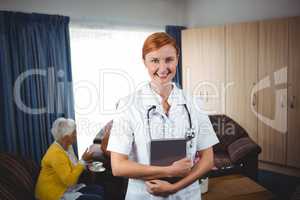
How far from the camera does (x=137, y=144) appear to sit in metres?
1.17

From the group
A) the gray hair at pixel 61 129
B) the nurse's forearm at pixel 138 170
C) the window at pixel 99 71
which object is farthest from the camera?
the window at pixel 99 71

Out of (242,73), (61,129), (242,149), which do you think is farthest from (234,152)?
(61,129)

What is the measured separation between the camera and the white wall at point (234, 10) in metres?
3.46

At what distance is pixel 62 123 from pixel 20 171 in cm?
47

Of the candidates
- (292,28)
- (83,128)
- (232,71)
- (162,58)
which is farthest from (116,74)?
(162,58)

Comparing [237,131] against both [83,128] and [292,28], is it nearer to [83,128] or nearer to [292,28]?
[292,28]

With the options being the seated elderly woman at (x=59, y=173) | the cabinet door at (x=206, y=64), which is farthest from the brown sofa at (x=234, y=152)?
the seated elderly woman at (x=59, y=173)

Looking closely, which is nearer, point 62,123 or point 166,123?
point 166,123

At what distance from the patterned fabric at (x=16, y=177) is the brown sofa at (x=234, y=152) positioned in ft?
5.53

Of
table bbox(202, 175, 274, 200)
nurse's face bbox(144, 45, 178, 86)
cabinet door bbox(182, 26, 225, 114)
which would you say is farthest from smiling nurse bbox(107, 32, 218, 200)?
cabinet door bbox(182, 26, 225, 114)

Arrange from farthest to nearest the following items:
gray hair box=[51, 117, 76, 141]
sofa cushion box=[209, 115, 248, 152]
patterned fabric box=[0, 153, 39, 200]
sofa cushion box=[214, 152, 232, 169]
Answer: sofa cushion box=[209, 115, 248, 152]
sofa cushion box=[214, 152, 232, 169]
gray hair box=[51, 117, 76, 141]
patterned fabric box=[0, 153, 39, 200]

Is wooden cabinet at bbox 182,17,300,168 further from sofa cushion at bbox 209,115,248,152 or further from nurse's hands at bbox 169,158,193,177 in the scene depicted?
nurse's hands at bbox 169,158,193,177

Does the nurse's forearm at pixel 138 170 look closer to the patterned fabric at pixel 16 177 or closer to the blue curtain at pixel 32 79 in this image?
the patterned fabric at pixel 16 177

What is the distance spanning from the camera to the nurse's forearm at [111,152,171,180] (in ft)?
3.56
